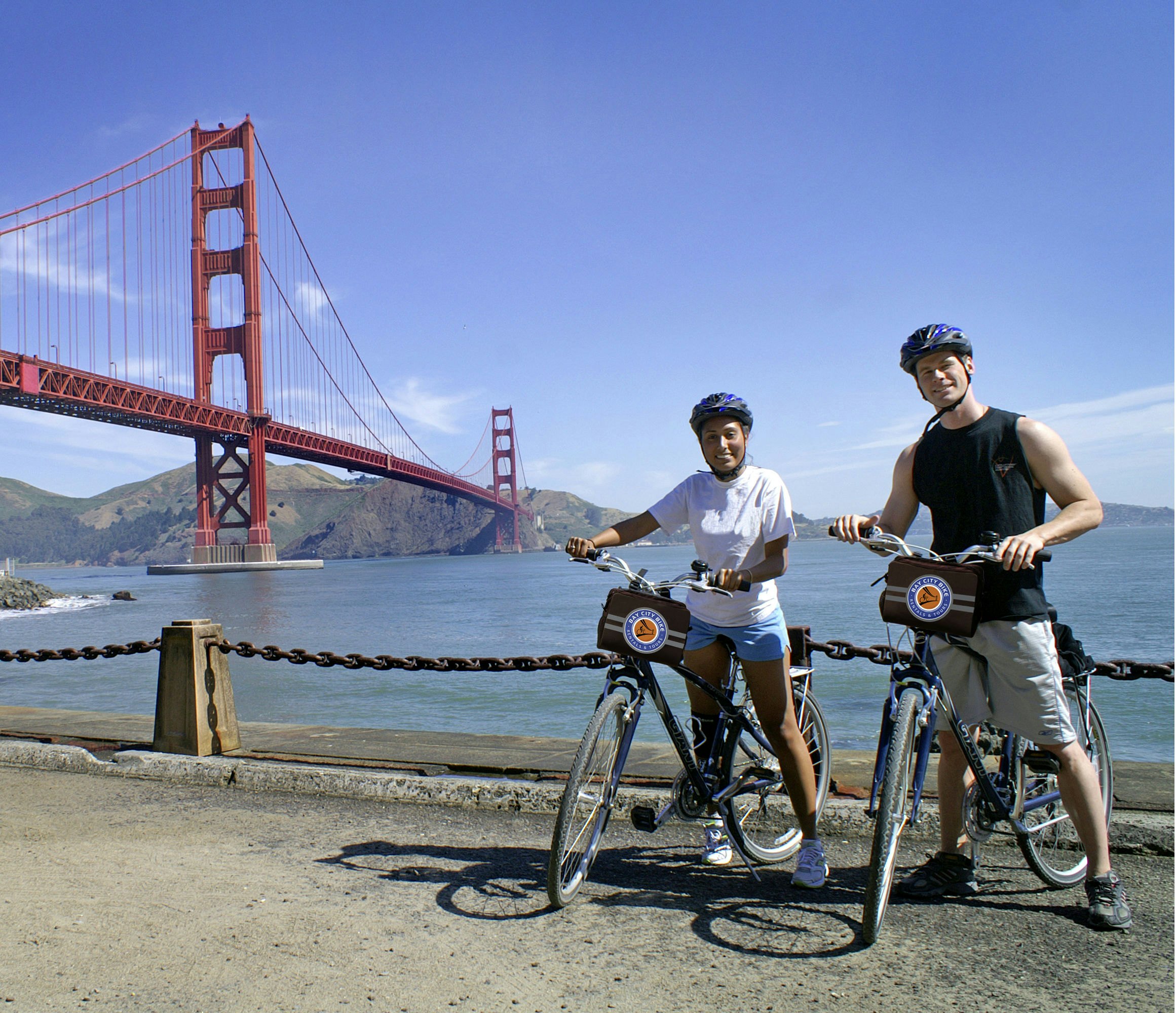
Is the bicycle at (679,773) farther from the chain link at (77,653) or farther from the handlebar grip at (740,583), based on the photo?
the chain link at (77,653)

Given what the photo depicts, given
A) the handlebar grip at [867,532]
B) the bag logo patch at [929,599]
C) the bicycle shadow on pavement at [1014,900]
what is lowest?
the bicycle shadow on pavement at [1014,900]

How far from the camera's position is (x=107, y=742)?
184 inches

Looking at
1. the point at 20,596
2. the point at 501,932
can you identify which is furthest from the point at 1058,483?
the point at 20,596

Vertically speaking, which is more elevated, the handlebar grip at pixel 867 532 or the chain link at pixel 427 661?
the handlebar grip at pixel 867 532

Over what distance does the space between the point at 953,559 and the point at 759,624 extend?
0.55m

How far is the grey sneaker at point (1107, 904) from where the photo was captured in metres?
2.36

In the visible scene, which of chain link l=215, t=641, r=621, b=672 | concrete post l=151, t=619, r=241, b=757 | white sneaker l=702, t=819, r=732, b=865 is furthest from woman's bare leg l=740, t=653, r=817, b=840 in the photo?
concrete post l=151, t=619, r=241, b=757

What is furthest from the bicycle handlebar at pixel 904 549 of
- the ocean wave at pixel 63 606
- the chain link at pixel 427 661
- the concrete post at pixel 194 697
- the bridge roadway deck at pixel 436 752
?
the ocean wave at pixel 63 606

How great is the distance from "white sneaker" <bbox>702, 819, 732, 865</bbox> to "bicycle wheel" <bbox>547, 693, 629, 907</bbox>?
0.41 metres

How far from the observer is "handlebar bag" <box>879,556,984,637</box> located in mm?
2346

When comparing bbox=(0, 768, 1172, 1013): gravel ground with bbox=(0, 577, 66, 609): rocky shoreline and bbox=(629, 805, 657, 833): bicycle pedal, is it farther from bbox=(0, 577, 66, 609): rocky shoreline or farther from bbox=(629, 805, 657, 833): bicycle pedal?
bbox=(0, 577, 66, 609): rocky shoreline

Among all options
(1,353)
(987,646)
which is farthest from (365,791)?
(1,353)

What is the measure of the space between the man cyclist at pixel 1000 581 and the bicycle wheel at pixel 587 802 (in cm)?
79

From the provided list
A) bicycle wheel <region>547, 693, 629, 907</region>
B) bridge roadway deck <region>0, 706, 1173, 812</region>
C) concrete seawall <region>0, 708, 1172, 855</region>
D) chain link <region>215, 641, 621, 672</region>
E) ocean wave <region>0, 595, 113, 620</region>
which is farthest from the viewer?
ocean wave <region>0, 595, 113, 620</region>
